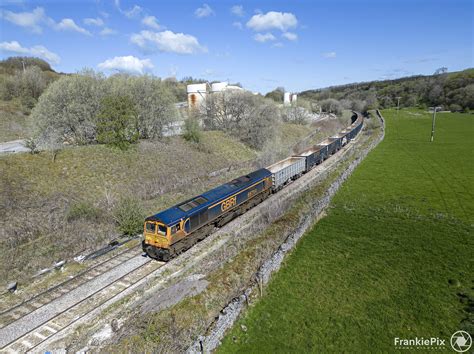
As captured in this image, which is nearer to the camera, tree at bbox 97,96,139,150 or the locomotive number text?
the locomotive number text

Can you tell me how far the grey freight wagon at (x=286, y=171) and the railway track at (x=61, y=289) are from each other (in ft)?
57.3

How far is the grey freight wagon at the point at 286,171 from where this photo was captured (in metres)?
32.8

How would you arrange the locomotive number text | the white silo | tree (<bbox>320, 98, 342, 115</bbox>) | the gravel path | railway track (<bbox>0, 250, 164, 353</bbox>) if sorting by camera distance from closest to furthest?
railway track (<bbox>0, 250, 164, 353</bbox>)
the gravel path
the locomotive number text
the white silo
tree (<bbox>320, 98, 342, 115</bbox>)

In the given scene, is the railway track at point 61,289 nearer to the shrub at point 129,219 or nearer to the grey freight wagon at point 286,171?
the shrub at point 129,219

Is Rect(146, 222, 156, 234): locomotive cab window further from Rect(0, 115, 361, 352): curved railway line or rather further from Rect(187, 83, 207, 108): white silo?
Rect(187, 83, 207, 108): white silo

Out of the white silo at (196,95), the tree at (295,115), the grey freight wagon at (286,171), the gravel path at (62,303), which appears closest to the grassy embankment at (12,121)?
the white silo at (196,95)

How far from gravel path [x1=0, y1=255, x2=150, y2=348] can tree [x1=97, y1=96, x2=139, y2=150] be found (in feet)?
69.6

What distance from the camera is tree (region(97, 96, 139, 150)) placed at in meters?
34.7

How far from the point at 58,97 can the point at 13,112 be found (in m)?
32.1

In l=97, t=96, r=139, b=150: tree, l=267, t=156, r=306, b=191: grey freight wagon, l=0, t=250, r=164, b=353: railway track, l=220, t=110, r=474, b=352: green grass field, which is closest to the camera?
l=220, t=110, r=474, b=352: green grass field

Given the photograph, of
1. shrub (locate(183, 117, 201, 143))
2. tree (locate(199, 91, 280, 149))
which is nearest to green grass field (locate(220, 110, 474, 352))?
shrub (locate(183, 117, 201, 143))

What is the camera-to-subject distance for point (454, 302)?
46.7 ft

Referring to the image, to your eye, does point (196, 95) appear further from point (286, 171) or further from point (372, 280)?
point (372, 280)

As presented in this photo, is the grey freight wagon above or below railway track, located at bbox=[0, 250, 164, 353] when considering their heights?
above
